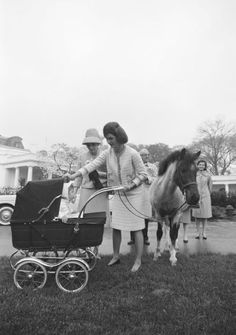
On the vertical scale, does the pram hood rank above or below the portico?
below

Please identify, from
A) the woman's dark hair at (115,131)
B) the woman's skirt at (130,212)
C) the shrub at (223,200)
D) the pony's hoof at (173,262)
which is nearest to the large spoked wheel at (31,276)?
the woman's skirt at (130,212)

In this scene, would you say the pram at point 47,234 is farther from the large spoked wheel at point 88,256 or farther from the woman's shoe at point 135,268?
the woman's shoe at point 135,268

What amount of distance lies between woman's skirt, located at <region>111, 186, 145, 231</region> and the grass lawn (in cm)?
67

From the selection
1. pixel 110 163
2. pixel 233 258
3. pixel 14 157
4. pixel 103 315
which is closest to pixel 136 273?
pixel 103 315

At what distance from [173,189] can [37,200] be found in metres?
2.23

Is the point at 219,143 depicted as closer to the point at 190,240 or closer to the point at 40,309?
the point at 190,240

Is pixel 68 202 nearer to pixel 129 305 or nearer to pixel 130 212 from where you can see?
pixel 130 212

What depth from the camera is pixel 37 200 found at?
3.74 meters

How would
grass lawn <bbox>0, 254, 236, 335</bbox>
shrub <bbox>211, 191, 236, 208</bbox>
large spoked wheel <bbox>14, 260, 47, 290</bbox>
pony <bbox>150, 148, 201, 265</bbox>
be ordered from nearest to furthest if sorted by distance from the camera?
grass lawn <bbox>0, 254, 236, 335</bbox> < large spoked wheel <bbox>14, 260, 47, 290</bbox> < pony <bbox>150, 148, 201, 265</bbox> < shrub <bbox>211, 191, 236, 208</bbox>

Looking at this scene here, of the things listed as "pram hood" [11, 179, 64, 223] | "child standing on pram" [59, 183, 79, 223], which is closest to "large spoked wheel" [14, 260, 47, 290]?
"pram hood" [11, 179, 64, 223]

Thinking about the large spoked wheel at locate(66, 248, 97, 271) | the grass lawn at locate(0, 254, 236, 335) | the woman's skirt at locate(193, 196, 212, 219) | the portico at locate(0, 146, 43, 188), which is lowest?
the grass lawn at locate(0, 254, 236, 335)

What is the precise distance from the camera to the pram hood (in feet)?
12.1

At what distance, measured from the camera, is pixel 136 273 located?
4203 millimetres

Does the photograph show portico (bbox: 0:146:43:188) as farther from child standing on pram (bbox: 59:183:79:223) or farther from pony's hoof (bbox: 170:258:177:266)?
pony's hoof (bbox: 170:258:177:266)
